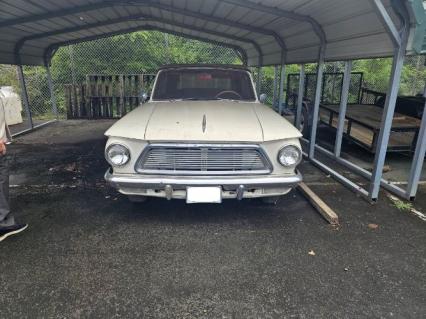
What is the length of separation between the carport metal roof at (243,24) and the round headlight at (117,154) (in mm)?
3258

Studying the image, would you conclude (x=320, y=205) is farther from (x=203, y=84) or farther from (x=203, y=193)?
(x=203, y=84)

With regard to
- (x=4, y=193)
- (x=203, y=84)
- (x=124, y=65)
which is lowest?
(x=4, y=193)

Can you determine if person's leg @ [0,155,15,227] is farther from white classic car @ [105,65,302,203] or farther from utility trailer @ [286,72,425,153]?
utility trailer @ [286,72,425,153]

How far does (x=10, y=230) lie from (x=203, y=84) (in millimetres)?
3289

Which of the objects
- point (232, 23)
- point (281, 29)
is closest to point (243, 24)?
point (232, 23)

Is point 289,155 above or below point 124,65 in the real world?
below

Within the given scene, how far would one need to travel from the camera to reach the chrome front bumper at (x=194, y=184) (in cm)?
324

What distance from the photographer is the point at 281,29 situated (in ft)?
22.8

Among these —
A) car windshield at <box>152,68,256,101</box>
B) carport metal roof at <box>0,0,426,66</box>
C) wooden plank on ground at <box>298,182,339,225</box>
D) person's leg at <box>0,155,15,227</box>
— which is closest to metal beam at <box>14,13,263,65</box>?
carport metal roof at <box>0,0,426,66</box>

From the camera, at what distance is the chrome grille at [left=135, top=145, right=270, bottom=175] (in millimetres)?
3268

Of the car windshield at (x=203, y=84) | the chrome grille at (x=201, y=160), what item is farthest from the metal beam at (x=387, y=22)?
the chrome grille at (x=201, y=160)

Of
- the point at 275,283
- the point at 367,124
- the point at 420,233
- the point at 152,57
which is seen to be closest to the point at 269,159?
the point at 275,283

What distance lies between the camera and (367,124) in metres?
5.86

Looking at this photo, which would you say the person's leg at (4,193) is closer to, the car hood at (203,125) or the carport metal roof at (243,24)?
the car hood at (203,125)
